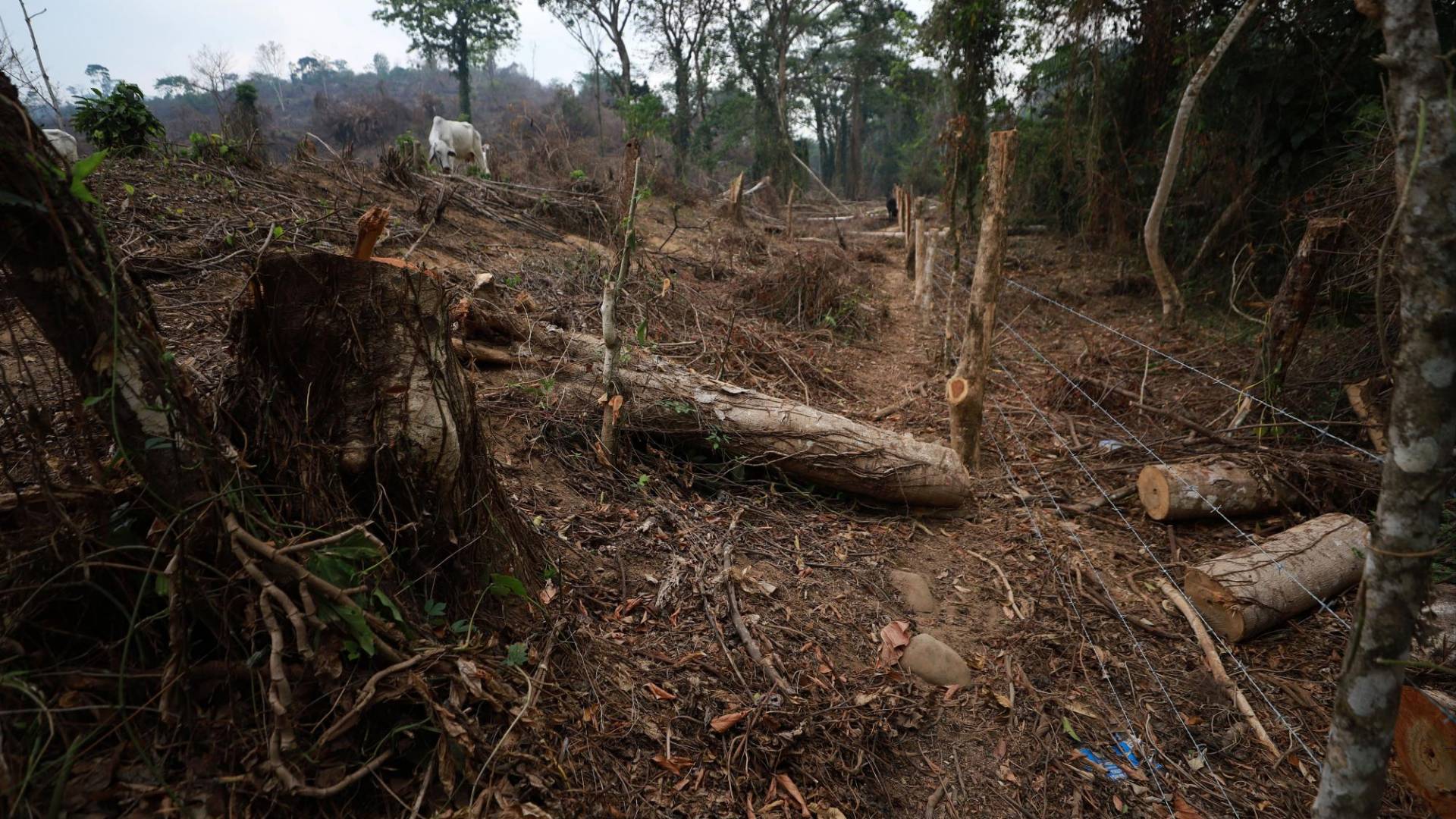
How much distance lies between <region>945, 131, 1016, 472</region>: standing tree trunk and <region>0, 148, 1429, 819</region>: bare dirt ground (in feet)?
2.28

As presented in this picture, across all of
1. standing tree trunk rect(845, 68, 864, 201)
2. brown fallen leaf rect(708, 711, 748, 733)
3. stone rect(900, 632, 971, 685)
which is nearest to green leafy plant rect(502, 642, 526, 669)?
brown fallen leaf rect(708, 711, 748, 733)

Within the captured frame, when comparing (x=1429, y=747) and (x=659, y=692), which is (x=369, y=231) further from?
(x=1429, y=747)

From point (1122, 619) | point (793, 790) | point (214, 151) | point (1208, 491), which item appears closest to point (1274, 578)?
point (1122, 619)

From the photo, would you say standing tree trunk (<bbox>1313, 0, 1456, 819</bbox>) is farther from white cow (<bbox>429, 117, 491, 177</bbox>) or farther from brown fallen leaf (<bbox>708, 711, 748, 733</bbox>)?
white cow (<bbox>429, 117, 491, 177</bbox>)

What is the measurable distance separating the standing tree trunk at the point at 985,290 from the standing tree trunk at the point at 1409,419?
9.95 feet

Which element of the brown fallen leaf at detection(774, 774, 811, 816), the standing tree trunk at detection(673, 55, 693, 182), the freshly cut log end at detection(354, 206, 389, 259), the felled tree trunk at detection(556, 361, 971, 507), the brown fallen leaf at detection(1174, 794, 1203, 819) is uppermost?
the standing tree trunk at detection(673, 55, 693, 182)

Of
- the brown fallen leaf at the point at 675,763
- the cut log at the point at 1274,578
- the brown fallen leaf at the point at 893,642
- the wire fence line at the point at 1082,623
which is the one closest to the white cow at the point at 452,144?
the wire fence line at the point at 1082,623

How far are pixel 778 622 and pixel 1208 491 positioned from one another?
3.03 metres

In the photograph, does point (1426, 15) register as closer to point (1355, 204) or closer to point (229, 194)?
point (1355, 204)

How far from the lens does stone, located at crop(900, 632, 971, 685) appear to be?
2918mm

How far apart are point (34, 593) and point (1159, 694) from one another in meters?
3.99

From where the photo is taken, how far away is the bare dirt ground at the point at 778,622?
174cm

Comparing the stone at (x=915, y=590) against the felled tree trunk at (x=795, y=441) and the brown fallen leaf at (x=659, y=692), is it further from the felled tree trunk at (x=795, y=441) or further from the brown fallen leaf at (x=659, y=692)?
the brown fallen leaf at (x=659, y=692)

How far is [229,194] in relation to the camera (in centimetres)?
600
